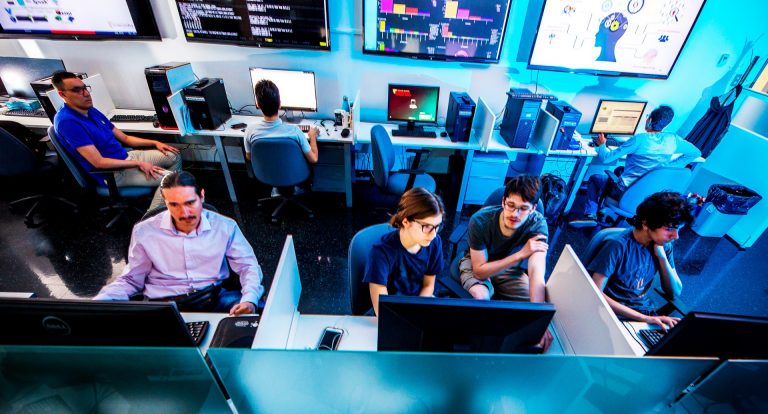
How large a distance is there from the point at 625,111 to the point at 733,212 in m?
1.25

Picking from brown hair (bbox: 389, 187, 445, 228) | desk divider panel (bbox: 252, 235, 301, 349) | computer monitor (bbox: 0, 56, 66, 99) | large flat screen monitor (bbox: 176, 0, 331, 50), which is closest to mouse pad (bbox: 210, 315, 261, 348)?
desk divider panel (bbox: 252, 235, 301, 349)

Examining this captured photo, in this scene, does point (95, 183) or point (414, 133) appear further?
point (414, 133)

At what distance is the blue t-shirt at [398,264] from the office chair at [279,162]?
1.38m

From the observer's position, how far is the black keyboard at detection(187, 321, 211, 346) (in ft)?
3.89

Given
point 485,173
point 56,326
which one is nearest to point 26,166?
point 56,326

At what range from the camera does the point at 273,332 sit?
1.07 meters

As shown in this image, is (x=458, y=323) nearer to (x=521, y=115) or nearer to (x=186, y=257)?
(x=186, y=257)

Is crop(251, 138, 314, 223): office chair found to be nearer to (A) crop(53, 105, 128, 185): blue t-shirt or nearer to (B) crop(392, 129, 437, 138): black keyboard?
(B) crop(392, 129, 437, 138): black keyboard

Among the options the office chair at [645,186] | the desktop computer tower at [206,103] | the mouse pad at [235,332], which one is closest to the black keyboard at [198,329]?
the mouse pad at [235,332]

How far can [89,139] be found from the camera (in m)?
2.29

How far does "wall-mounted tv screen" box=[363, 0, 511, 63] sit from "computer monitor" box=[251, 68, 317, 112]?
0.63m

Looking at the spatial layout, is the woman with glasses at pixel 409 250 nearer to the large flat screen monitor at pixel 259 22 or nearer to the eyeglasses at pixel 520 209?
the eyeglasses at pixel 520 209

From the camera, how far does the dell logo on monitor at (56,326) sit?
77 centimetres

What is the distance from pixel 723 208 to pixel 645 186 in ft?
3.67
